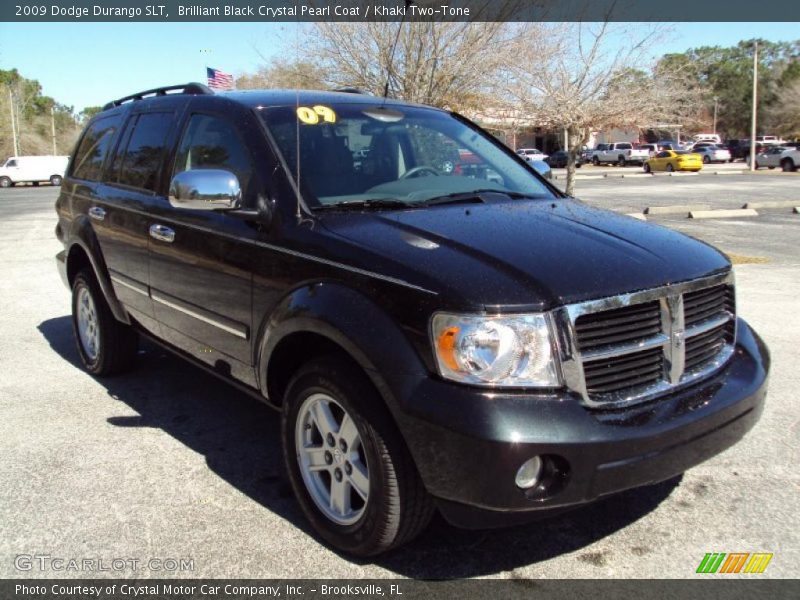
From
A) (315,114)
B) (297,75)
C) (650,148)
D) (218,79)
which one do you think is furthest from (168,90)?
(650,148)

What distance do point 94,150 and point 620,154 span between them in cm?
5588

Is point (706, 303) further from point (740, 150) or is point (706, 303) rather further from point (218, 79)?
point (740, 150)

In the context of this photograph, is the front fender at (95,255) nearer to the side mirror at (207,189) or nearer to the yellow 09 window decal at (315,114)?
the side mirror at (207,189)

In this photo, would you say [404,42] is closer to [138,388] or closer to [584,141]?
[584,141]

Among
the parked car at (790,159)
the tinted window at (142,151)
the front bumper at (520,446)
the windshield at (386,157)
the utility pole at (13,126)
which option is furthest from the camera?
the utility pole at (13,126)

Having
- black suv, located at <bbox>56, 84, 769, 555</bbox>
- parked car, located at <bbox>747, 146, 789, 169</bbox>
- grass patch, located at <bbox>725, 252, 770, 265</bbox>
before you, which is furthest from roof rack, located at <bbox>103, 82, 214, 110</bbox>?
parked car, located at <bbox>747, 146, 789, 169</bbox>

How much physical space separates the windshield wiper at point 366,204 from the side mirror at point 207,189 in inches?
16.0

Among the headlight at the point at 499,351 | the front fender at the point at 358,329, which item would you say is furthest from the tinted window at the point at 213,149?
the headlight at the point at 499,351

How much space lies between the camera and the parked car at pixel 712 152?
188 ft

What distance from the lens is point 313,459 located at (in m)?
3.13

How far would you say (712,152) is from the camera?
5734 cm

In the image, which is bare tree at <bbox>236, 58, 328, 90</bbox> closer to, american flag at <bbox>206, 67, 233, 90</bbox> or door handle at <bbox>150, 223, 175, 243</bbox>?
american flag at <bbox>206, 67, 233, 90</bbox>

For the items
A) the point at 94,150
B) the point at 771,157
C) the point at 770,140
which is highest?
the point at 770,140

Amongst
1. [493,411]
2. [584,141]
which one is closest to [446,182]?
[493,411]
